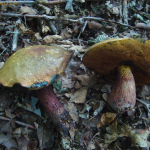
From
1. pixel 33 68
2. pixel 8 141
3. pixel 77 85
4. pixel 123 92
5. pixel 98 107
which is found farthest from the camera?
pixel 77 85

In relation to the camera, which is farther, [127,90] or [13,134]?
[127,90]

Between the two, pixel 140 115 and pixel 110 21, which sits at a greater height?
pixel 110 21

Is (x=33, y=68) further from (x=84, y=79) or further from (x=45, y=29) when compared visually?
(x=45, y=29)

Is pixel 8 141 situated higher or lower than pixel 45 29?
lower

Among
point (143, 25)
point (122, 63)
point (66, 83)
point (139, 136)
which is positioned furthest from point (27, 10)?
point (139, 136)

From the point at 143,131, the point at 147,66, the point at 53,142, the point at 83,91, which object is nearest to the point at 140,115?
the point at 143,131

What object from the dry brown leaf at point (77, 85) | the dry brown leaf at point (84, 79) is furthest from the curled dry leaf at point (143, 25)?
the dry brown leaf at point (77, 85)

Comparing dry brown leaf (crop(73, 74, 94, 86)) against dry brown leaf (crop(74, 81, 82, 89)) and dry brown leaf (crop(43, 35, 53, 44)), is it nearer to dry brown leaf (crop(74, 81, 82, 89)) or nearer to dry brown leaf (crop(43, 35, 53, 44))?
dry brown leaf (crop(74, 81, 82, 89))

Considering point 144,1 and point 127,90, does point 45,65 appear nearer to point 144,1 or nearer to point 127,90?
point 127,90
